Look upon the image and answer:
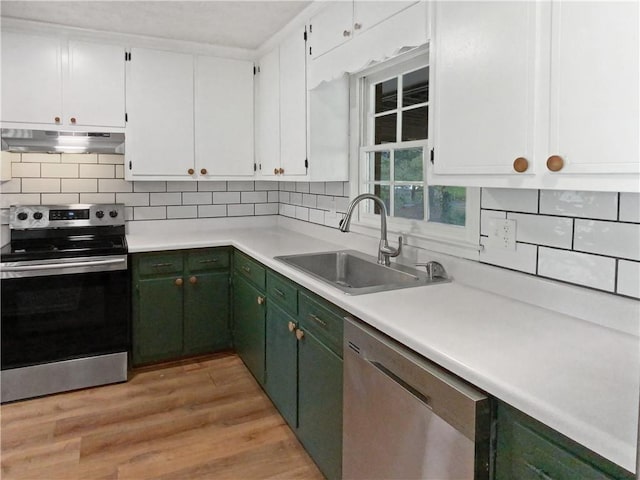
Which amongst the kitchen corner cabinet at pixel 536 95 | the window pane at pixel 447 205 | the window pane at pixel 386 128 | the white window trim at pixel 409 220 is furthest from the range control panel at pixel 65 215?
the kitchen corner cabinet at pixel 536 95

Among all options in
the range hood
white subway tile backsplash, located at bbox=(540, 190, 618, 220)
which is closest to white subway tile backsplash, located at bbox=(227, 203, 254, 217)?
the range hood

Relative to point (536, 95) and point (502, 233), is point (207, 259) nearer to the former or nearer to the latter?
point (502, 233)

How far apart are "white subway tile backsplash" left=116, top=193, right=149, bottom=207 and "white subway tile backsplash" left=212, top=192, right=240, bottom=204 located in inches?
20.6

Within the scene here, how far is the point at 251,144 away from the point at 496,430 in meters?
2.93

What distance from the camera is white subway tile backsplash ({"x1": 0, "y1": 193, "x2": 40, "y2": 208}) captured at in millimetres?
3193

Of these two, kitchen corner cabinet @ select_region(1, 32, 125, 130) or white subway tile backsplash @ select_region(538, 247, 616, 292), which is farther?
kitchen corner cabinet @ select_region(1, 32, 125, 130)

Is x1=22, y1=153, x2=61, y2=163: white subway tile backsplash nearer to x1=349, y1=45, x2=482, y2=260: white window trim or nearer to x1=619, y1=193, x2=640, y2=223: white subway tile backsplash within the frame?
x1=349, y1=45, x2=482, y2=260: white window trim

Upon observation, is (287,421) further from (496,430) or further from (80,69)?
(80,69)

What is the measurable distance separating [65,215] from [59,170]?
313mm

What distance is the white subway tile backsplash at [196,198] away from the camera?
12.4 feet

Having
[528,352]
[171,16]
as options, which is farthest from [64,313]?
[528,352]

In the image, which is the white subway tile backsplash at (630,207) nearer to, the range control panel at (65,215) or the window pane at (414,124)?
the window pane at (414,124)

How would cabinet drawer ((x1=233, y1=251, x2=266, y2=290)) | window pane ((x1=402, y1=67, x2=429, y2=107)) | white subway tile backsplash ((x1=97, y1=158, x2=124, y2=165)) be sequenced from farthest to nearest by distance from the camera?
1. white subway tile backsplash ((x1=97, y1=158, x2=124, y2=165))
2. cabinet drawer ((x1=233, y1=251, x2=266, y2=290))
3. window pane ((x1=402, y1=67, x2=429, y2=107))

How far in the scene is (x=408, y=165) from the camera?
8.39ft
